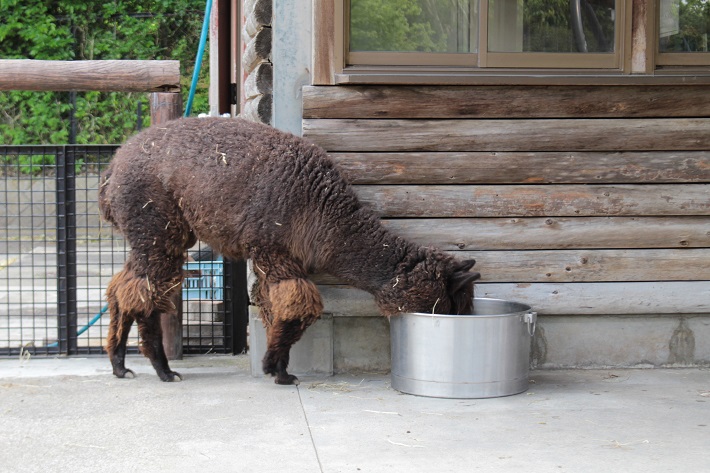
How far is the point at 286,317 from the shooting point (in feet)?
17.1

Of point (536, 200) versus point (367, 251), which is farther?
point (536, 200)

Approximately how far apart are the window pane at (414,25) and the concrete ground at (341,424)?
2.12 m

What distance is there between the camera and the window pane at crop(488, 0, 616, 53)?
5.66 metres

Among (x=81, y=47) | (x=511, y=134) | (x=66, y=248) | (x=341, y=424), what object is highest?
(x=81, y=47)

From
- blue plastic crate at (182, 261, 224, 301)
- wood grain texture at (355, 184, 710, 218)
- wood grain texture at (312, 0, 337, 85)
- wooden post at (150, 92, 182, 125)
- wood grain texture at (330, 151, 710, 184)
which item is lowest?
blue plastic crate at (182, 261, 224, 301)

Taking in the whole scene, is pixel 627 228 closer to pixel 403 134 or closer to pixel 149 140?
pixel 403 134

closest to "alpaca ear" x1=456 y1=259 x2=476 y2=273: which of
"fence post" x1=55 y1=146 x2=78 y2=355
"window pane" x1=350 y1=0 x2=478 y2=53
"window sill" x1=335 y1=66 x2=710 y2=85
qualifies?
"window sill" x1=335 y1=66 x2=710 y2=85

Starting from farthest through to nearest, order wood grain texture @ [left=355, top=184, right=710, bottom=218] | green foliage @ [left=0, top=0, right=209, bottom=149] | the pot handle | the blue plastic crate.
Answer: green foliage @ [left=0, top=0, right=209, bottom=149], the blue plastic crate, wood grain texture @ [left=355, top=184, right=710, bottom=218], the pot handle

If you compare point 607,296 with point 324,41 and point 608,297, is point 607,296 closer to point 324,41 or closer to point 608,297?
point 608,297

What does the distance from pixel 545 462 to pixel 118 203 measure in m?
2.91

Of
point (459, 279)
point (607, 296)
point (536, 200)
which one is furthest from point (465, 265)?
point (607, 296)

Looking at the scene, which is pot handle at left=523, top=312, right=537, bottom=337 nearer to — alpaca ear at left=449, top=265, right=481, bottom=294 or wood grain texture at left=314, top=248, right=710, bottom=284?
alpaca ear at left=449, top=265, right=481, bottom=294

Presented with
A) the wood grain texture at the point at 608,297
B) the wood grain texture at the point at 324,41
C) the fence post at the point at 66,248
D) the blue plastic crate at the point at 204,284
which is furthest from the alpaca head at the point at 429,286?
the fence post at the point at 66,248

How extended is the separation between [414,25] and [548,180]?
1306mm
